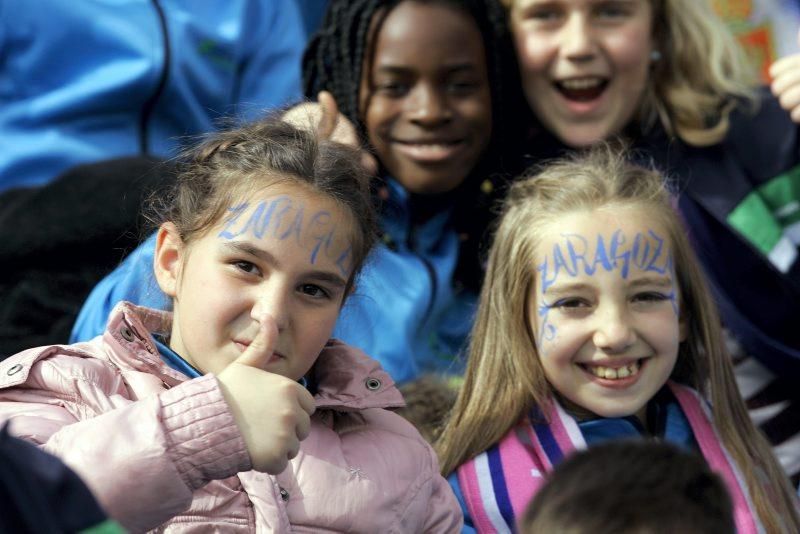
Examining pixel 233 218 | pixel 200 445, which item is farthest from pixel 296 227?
pixel 200 445

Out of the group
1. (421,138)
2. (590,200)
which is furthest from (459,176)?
(590,200)

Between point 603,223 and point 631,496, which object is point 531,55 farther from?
point 631,496

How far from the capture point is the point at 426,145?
2838 millimetres

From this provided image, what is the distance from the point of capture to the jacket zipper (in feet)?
10.4

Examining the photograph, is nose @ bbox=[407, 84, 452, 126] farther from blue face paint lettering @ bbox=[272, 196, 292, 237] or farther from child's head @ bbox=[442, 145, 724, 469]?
blue face paint lettering @ bbox=[272, 196, 292, 237]

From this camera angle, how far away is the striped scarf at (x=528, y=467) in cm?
214

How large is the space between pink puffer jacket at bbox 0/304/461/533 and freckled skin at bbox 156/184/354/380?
0.28ft

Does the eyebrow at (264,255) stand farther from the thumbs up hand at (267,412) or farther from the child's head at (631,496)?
the child's head at (631,496)

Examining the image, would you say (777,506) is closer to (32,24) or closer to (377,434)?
(377,434)

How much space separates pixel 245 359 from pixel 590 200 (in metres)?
0.90

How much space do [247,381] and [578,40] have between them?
161cm

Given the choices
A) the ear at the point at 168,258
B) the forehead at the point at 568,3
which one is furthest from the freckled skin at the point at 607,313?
the forehead at the point at 568,3

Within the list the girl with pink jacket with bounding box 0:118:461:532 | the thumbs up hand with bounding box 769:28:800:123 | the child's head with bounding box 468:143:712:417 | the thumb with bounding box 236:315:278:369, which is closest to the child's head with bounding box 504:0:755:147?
the thumbs up hand with bounding box 769:28:800:123

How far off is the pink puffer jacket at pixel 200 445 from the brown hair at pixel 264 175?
19 centimetres
